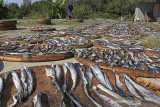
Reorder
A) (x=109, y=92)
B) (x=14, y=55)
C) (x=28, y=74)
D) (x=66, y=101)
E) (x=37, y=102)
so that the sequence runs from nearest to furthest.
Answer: (x=37, y=102), (x=66, y=101), (x=109, y=92), (x=28, y=74), (x=14, y=55)

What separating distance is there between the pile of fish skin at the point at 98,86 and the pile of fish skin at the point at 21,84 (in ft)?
0.83

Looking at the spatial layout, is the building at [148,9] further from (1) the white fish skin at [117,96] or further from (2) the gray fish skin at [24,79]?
(2) the gray fish skin at [24,79]

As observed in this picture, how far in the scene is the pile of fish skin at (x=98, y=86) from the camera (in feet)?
4.66

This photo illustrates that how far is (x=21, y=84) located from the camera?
5.35ft

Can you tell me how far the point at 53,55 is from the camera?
3119 mm

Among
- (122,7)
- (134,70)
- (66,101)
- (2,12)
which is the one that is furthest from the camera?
(122,7)

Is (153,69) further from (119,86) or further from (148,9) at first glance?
(148,9)

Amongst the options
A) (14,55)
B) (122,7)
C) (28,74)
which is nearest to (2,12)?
(14,55)

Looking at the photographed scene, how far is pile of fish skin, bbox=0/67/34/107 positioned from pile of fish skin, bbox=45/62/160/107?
10.0 inches

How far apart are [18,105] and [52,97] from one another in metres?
0.36

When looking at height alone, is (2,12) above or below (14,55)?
above

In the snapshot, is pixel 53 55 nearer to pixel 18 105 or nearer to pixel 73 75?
pixel 73 75

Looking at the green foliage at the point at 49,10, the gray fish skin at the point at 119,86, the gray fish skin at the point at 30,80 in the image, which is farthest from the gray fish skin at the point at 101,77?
the green foliage at the point at 49,10

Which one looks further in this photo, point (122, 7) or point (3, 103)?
point (122, 7)
